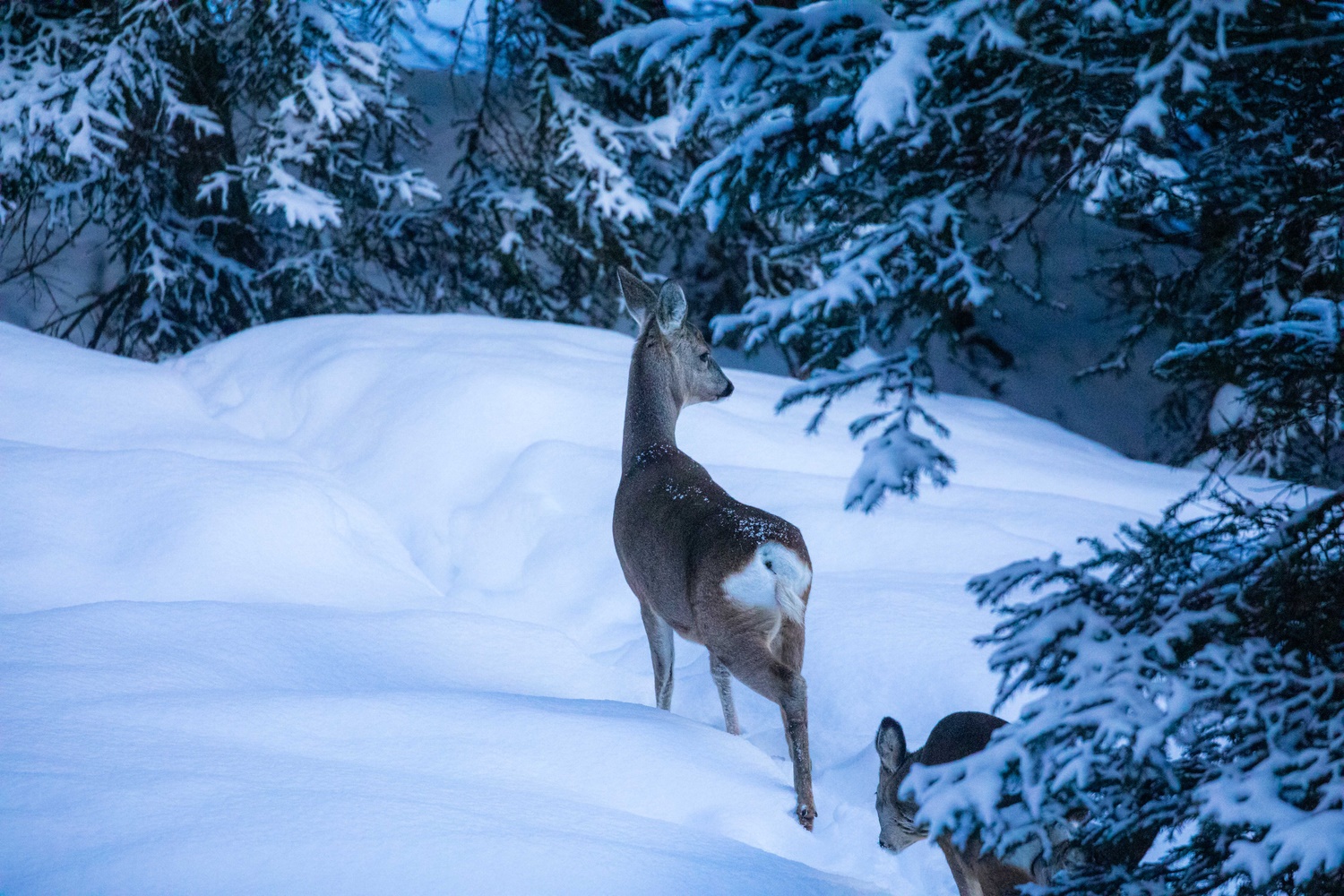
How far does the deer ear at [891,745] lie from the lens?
3283mm

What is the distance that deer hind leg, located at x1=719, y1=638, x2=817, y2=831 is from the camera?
3.44 m

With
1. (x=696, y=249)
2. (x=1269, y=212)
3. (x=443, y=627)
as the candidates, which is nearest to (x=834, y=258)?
(x=1269, y=212)

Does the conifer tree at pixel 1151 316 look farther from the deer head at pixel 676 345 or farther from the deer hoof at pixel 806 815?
the deer head at pixel 676 345

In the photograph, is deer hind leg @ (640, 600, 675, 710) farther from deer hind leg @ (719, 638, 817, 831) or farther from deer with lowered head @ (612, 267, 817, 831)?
deer hind leg @ (719, 638, 817, 831)

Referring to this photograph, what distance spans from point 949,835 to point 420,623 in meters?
2.77

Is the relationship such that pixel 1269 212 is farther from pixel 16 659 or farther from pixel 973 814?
pixel 16 659

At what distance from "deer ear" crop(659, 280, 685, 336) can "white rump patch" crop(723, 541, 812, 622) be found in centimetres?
162

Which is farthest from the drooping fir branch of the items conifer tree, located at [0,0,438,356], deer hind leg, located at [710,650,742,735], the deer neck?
conifer tree, located at [0,0,438,356]

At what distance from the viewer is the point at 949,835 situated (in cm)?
288

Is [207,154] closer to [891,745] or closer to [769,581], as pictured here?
[769,581]

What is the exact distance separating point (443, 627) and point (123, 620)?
4.58 ft

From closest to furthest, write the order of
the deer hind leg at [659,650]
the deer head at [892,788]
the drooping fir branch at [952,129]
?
the drooping fir branch at [952,129] < the deer head at [892,788] < the deer hind leg at [659,650]

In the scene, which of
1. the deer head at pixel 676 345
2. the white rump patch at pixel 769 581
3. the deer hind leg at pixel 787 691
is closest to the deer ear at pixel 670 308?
the deer head at pixel 676 345

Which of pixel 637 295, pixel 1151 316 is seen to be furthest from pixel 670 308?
pixel 1151 316
